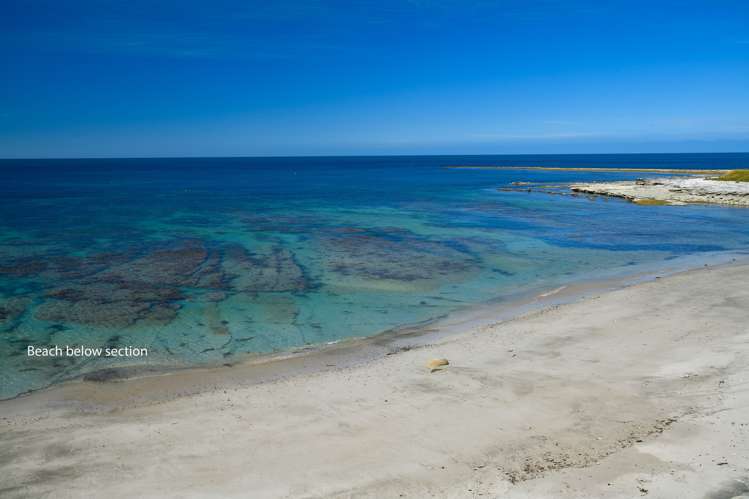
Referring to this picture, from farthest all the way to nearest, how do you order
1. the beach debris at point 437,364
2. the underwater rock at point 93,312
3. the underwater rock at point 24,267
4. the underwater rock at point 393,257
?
the underwater rock at point 393,257 < the underwater rock at point 24,267 < the underwater rock at point 93,312 < the beach debris at point 437,364

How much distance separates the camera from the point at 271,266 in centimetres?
2491

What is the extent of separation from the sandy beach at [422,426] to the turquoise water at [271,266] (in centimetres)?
272

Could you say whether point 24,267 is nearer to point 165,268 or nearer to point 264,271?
point 165,268

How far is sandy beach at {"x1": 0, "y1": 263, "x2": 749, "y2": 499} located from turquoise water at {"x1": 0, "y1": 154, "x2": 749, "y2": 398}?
2.72 m

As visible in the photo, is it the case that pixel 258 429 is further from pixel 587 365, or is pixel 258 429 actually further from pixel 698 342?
pixel 698 342

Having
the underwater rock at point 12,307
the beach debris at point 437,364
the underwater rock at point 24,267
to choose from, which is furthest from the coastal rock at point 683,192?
the underwater rock at point 12,307

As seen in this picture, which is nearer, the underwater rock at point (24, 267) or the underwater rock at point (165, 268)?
the underwater rock at point (165, 268)

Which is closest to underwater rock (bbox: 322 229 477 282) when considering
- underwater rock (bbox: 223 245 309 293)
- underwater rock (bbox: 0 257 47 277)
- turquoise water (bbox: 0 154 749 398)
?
turquoise water (bbox: 0 154 749 398)

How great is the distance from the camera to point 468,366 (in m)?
12.0

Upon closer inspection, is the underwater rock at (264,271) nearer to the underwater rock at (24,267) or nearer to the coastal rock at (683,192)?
the underwater rock at (24,267)

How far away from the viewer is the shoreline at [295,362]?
11438 millimetres

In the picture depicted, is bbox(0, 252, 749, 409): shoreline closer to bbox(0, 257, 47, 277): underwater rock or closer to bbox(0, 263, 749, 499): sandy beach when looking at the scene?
bbox(0, 263, 749, 499): sandy beach

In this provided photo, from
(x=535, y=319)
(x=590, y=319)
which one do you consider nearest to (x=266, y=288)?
(x=535, y=319)

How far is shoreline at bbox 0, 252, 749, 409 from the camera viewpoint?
11.4 m
